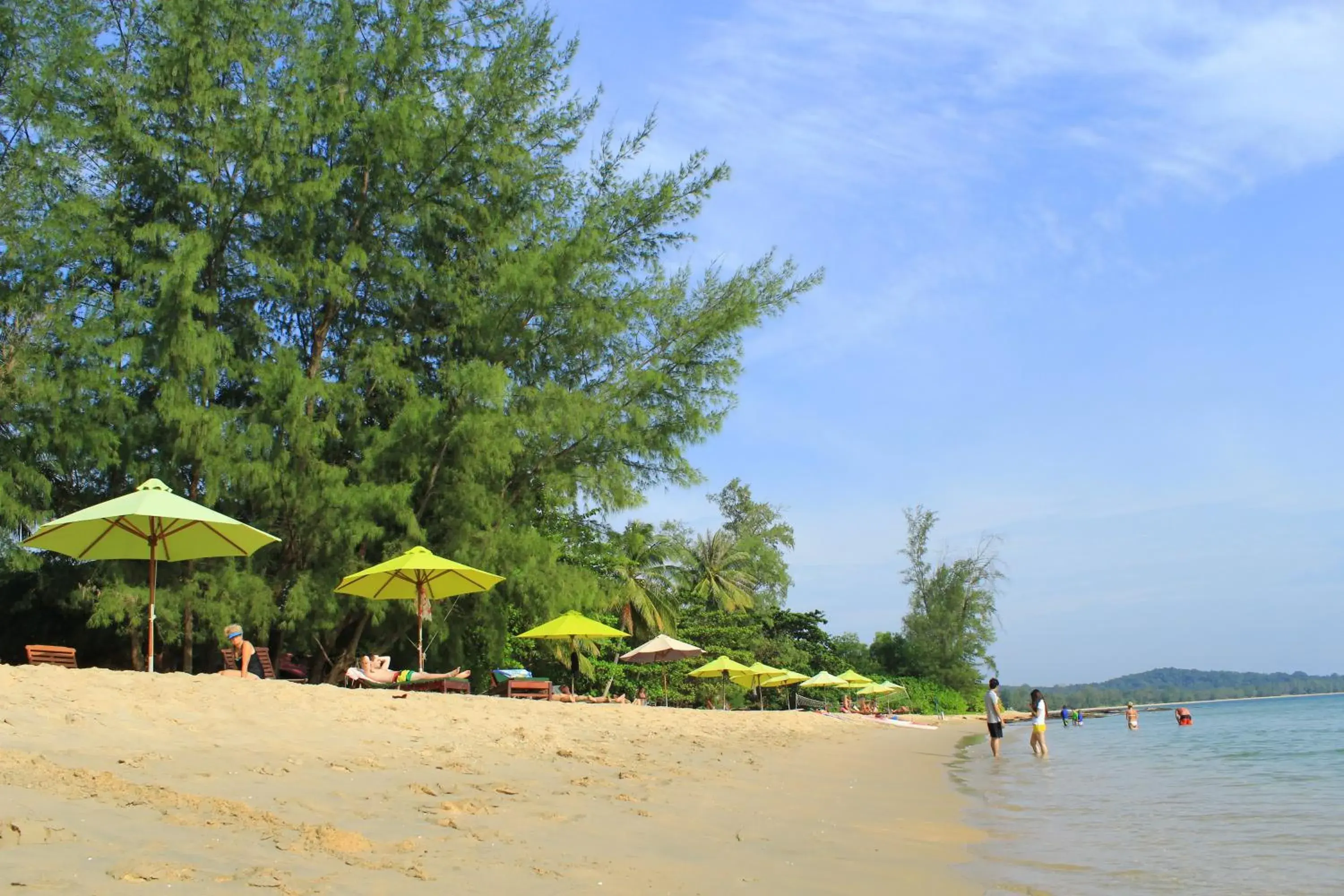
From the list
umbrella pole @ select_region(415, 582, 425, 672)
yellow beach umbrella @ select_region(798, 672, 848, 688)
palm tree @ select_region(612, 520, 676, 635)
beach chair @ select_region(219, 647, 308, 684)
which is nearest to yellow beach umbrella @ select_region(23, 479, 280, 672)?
beach chair @ select_region(219, 647, 308, 684)

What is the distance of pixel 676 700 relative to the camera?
26.0 metres

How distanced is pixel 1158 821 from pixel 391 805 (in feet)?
19.1

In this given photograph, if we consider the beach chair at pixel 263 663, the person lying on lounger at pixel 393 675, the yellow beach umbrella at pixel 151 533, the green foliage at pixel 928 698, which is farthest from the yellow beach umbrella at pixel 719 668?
the green foliage at pixel 928 698

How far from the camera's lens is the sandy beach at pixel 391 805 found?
3.53 meters

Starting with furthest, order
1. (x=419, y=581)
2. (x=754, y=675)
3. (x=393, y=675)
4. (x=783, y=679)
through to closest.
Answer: (x=783, y=679) → (x=754, y=675) → (x=419, y=581) → (x=393, y=675)

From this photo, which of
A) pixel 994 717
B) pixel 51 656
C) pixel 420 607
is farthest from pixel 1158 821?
pixel 51 656

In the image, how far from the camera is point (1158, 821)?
7.45 meters

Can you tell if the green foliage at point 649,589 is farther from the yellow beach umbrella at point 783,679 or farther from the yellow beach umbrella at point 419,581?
the yellow beach umbrella at point 419,581

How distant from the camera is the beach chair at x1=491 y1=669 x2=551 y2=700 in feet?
48.3

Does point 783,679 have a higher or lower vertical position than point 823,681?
higher

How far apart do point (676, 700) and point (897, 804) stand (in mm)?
18626

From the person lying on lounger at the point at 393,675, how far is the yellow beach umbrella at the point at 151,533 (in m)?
2.36

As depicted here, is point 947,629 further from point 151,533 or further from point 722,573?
point 151,533

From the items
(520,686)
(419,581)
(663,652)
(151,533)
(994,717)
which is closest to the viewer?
(151,533)
